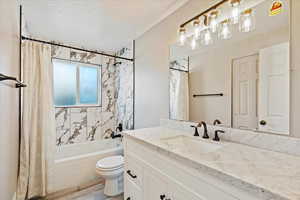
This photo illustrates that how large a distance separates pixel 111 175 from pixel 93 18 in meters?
2.10

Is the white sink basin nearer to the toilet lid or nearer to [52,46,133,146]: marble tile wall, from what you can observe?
the toilet lid

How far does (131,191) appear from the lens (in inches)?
53.4

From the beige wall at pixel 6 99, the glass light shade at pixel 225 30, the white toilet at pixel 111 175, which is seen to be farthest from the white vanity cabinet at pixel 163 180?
the glass light shade at pixel 225 30

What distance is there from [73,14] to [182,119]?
1.90 metres

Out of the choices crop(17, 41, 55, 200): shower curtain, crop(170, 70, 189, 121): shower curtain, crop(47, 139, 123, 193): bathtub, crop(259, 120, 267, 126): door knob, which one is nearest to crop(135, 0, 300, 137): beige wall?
crop(170, 70, 189, 121): shower curtain

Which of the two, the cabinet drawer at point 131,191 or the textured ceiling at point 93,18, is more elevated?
the textured ceiling at point 93,18

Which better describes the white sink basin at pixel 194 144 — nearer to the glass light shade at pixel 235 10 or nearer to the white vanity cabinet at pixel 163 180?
the white vanity cabinet at pixel 163 180

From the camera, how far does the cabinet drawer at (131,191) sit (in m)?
1.24

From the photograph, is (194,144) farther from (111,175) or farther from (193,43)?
(111,175)

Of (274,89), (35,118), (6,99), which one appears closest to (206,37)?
(274,89)

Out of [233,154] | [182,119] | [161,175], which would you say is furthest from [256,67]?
[161,175]

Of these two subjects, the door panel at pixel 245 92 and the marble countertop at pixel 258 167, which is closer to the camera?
the marble countertop at pixel 258 167

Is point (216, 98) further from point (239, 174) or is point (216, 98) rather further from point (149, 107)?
point (149, 107)

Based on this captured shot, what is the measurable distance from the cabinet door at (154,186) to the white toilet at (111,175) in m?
0.86
